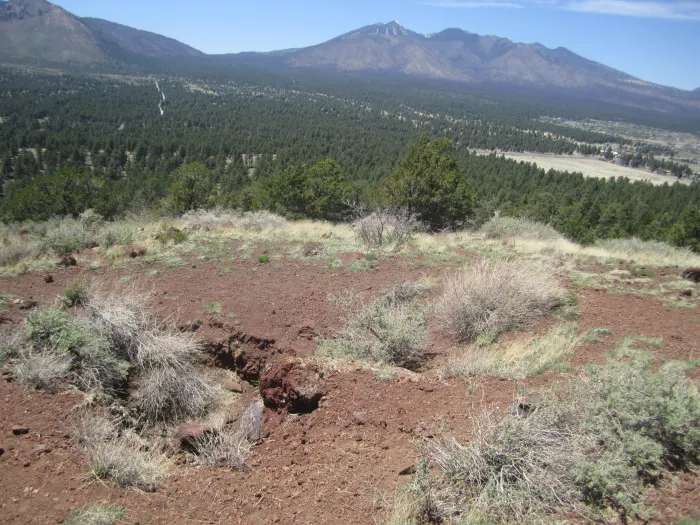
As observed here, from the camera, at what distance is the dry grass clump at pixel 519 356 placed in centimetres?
476

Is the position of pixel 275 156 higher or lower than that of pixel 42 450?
lower

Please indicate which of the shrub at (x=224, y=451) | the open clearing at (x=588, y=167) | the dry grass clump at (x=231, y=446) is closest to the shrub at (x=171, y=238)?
the dry grass clump at (x=231, y=446)

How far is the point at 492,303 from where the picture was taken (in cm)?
623

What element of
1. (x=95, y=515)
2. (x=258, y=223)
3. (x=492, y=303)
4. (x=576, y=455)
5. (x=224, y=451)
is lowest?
(x=258, y=223)

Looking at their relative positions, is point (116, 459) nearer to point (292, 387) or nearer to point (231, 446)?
point (231, 446)

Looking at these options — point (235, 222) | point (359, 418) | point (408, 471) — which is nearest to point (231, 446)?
point (359, 418)

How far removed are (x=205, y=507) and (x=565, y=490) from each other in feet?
8.40

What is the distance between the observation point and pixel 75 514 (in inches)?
110

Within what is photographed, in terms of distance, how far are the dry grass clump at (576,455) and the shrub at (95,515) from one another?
2.20 m

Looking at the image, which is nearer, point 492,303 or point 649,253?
point 492,303

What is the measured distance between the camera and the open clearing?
85050 mm

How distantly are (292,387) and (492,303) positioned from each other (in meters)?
3.34

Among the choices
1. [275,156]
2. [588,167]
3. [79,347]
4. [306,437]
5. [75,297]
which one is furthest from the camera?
[588,167]

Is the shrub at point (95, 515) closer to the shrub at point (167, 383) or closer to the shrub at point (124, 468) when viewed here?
the shrub at point (124, 468)
